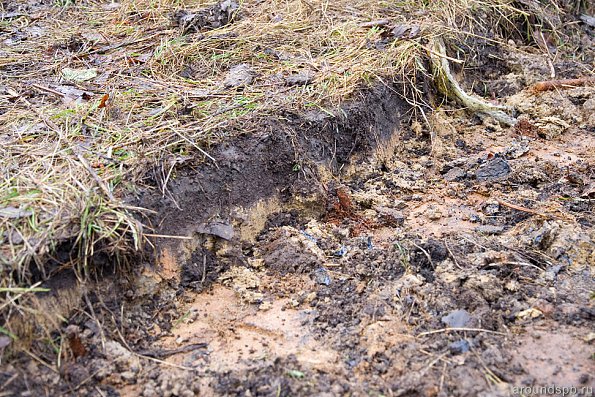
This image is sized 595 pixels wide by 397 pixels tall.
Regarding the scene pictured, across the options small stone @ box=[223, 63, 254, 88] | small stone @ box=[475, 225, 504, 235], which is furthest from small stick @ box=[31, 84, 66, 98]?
small stone @ box=[475, 225, 504, 235]

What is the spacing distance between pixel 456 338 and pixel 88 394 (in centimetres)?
130

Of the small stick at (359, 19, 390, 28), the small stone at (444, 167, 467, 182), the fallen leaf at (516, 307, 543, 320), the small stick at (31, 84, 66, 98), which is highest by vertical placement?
the small stick at (31, 84, 66, 98)

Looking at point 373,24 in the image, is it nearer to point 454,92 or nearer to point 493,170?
point 454,92

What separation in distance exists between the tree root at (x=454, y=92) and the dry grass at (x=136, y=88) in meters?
0.08

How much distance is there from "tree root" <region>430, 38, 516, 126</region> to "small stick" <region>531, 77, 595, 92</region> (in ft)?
1.15

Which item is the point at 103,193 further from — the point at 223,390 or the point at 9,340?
the point at 223,390

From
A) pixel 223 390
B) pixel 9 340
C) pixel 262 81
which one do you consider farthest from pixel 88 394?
pixel 262 81

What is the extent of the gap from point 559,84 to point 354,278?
2437 mm

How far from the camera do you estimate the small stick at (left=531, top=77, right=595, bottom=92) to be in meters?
4.19

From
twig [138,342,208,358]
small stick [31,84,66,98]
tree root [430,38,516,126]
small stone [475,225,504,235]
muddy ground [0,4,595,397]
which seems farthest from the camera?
tree root [430,38,516,126]

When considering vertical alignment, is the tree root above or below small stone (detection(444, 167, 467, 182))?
above

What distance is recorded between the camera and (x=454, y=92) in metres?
4.04

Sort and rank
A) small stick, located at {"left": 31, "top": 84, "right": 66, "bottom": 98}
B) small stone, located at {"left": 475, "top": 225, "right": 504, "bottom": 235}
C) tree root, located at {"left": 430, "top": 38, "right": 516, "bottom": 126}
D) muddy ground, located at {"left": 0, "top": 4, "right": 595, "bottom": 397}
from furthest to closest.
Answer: tree root, located at {"left": 430, "top": 38, "right": 516, "bottom": 126} → small stick, located at {"left": 31, "top": 84, "right": 66, "bottom": 98} → small stone, located at {"left": 475, "top": 225, "right": 504, "bottom": 235} → muddy ground, located at {"left": 0, "top": 4, "right": 595, "bottom": 397}

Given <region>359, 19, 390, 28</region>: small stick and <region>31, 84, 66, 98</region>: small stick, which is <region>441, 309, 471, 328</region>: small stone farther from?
<region>359, 19, 390, 28</region>: small stick
